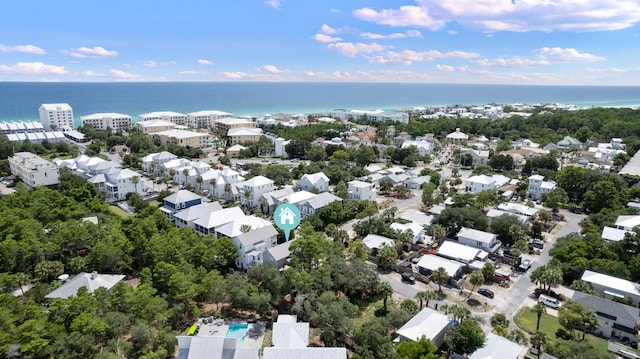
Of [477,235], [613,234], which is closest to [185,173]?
[477,235]

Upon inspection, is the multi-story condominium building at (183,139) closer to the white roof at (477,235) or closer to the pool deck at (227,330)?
the pool deck at (227,330)

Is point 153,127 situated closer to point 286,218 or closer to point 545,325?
point 286,218

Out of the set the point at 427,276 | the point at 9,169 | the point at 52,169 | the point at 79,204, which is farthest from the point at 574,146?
the point at 9,169

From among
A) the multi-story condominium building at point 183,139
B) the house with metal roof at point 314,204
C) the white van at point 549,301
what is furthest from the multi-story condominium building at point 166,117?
the white van at point 549,301

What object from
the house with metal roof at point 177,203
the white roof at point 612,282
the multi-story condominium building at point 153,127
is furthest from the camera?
the multi-story condominium building at point 153,127

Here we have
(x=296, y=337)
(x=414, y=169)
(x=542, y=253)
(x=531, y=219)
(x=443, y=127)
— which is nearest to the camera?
(x=296, y=337)

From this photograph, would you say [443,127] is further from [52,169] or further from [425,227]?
[52,169]
